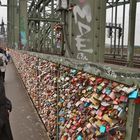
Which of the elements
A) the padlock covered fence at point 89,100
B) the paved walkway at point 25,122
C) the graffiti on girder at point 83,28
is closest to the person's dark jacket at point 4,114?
the padlock covered fence at point 89,100

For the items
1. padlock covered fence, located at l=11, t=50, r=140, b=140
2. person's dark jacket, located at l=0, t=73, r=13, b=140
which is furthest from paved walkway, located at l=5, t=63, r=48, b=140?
person's dark jacket, located at l=0, t=73, r=13, b=140

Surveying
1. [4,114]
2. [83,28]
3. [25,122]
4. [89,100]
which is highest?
[83,28]

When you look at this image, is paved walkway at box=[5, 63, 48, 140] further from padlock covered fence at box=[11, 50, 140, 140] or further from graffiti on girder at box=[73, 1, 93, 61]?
graffiti on girder at box=[73, 1, 93, 61]

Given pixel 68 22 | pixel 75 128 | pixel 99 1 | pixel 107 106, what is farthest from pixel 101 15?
pixel 107 106

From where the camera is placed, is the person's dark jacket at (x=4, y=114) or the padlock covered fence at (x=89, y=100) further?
the person's dark jacket at (x=4, y=114)

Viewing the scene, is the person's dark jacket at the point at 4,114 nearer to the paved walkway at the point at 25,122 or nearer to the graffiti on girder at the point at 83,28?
the graffiti on girder at the point at 83,28

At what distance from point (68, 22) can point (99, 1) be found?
36.8 inches

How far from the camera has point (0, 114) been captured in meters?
3.52

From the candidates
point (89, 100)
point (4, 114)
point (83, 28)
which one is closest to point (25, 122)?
point (83, 28)

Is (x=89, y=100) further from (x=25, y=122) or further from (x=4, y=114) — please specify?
(x=25, y=122)

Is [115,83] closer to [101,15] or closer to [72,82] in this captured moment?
[72,82]

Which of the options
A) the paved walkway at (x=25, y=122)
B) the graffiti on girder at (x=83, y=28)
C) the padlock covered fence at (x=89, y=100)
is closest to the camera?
the padlock covered fence at (x=89, y=100)

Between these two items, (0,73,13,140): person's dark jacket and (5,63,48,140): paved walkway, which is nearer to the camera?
(0,73,13,140): person's dark jacket

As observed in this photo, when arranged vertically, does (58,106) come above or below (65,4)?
below
